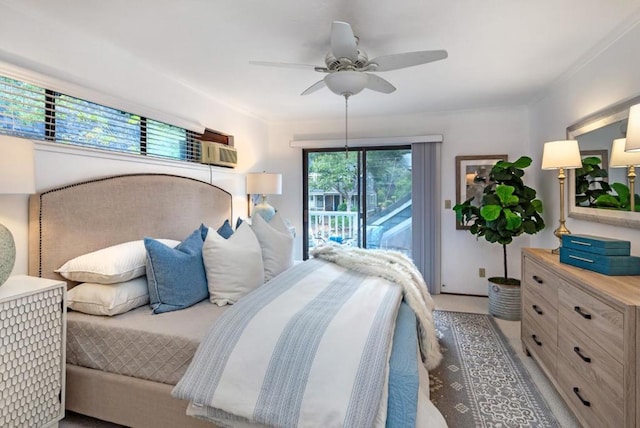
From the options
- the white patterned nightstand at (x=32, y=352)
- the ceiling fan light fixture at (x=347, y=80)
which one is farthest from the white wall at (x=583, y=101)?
the white patterned nightstand at (x=32, y=352)

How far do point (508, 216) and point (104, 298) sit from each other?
11.3 ft

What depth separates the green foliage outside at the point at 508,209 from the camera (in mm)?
3399

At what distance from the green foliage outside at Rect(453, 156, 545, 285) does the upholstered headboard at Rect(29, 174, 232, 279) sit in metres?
2.93

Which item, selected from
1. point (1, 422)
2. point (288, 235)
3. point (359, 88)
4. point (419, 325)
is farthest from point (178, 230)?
point (419, 325)

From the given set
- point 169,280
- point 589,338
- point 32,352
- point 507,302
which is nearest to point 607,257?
point 589,338

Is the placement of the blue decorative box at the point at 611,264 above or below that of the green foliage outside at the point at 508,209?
below

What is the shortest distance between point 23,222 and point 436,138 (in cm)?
408

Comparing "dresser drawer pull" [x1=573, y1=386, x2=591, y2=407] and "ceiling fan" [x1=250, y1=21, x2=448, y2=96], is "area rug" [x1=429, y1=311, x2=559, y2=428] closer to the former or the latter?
"dresser drawer pull" [x1=573, y1=386, x2=591, y2=407]

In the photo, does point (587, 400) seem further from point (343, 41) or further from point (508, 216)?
point (343, 41)

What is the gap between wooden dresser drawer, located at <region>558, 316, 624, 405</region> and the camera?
1434 mm

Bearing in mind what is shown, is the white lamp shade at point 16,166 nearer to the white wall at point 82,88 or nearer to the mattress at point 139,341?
the white wall at point 82,88

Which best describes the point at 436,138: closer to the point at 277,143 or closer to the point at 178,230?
the point at 277,143

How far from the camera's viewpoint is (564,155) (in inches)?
100

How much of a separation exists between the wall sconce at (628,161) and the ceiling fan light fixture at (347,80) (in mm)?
1584
